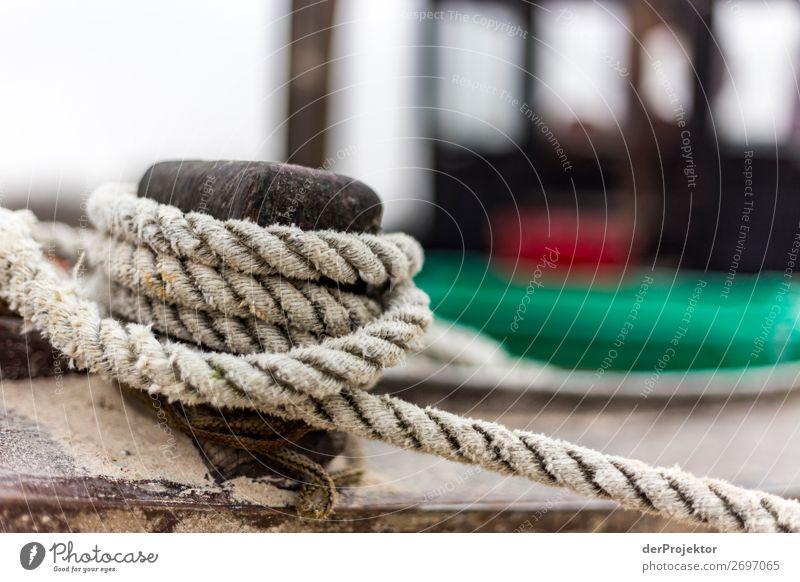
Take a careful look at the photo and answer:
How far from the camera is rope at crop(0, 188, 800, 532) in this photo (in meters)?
0.48

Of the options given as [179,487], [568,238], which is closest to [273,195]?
[179,487]

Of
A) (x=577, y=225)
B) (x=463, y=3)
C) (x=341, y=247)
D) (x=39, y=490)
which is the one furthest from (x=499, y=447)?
(x=463, y=3)

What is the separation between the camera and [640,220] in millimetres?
2844

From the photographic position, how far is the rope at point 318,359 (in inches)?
18.7

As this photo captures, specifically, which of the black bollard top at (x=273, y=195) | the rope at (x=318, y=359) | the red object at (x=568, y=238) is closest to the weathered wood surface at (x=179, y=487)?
the rope at (x=318, y=359)

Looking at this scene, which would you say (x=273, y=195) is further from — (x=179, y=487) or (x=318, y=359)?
(x=179, y=487)

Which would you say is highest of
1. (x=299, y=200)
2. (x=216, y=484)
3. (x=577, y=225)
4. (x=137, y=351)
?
(x=299, y=200)

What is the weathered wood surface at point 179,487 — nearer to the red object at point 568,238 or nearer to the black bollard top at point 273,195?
the black bollard top at point 273,195

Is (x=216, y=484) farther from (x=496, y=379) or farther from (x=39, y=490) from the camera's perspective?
(x=496, y=379)

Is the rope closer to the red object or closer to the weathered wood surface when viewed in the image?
the weathered wood surface

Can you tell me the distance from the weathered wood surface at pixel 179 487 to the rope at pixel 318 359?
70 millimetres

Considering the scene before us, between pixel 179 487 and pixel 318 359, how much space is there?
0.15 metres

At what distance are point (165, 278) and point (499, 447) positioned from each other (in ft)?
0.91

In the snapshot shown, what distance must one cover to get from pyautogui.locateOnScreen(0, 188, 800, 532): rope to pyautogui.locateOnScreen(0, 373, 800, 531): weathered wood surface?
7 centimetres
